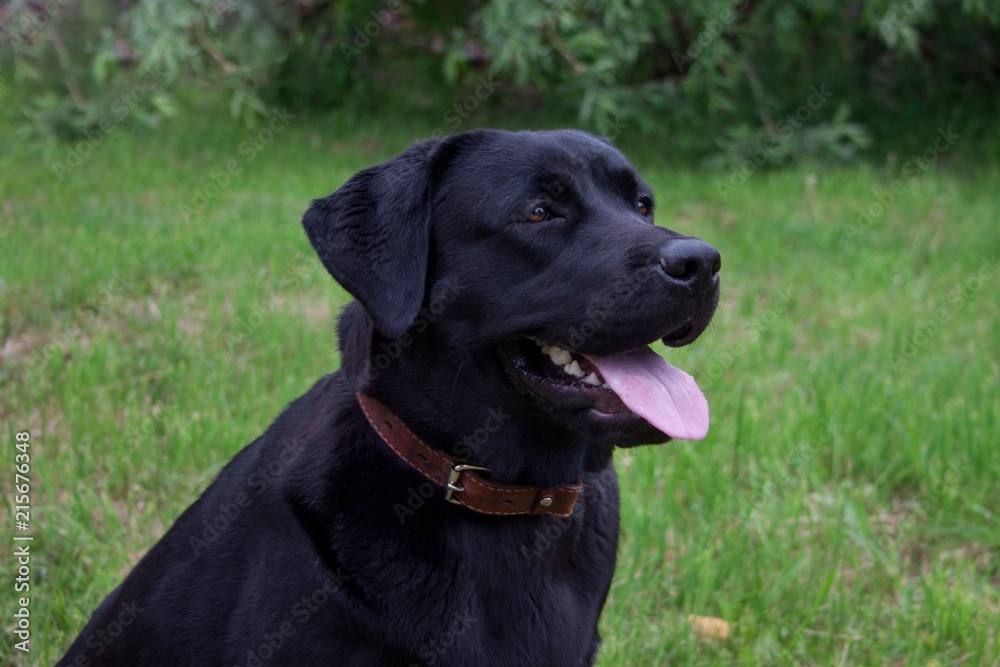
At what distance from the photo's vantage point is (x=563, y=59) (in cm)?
819

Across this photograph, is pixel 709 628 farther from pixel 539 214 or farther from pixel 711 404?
pixel 711 404

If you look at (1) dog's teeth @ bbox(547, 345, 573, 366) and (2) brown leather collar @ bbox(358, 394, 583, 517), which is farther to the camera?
(1) dog's teeth @ bbox(547, 345, 573, 366)

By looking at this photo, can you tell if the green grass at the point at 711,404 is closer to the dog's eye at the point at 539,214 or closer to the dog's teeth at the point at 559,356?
the dog's teeth at the point at 559,356

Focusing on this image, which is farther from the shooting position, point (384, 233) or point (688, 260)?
point (384, 233)

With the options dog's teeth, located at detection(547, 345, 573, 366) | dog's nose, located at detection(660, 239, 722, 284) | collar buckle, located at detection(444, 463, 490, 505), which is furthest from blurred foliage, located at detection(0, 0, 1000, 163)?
collar buckle, located at detection(444, 463, 490, 505)

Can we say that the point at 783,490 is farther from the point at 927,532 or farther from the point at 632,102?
the point at 632,102

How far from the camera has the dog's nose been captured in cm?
219

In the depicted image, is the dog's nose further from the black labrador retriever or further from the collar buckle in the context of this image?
the collar buckle

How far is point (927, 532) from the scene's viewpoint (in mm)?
3533

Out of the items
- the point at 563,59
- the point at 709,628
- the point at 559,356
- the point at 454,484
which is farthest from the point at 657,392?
the point at 563,59

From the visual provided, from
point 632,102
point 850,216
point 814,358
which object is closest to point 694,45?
point 632,102

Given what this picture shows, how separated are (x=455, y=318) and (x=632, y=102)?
637 cm

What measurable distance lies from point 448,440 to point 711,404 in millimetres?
2282

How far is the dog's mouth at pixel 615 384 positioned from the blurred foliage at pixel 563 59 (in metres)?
5.02
